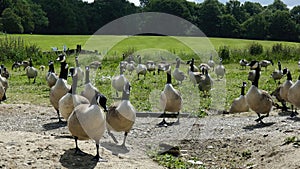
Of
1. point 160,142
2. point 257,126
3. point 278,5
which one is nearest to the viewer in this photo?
point 160,142

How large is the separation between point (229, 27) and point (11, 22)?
143ft

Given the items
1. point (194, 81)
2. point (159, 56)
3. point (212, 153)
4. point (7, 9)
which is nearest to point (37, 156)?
point (212, 153)

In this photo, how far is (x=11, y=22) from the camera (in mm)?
81500

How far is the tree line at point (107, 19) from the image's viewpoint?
82.4 metres

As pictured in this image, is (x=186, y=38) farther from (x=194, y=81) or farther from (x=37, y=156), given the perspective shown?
(x=37, y=156)

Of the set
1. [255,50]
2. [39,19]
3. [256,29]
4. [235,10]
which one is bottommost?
[255,50]

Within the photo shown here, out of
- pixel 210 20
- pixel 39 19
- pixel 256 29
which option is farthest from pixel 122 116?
pixel 39 19

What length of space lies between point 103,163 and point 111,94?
41.5ft

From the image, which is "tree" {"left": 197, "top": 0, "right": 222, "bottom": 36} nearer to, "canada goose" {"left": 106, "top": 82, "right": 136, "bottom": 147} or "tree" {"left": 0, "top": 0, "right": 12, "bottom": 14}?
"tree" {"left": 0, "top": 0, "right": 12, "bottom": 14}

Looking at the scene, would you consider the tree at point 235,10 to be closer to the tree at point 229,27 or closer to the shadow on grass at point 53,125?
the tree at point 229,27

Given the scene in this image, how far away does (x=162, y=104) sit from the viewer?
47.4 ft

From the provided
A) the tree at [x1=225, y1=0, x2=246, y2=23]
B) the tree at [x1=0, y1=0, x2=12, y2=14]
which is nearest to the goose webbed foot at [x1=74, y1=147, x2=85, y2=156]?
the tree at [x1=0, y1=0, x2=12, y2=14]

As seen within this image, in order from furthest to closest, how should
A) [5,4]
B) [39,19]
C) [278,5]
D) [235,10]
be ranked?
[278,5] → [235,10] → [39,19] → [5,4]

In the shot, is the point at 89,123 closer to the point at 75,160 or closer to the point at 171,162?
the point at 75,160
